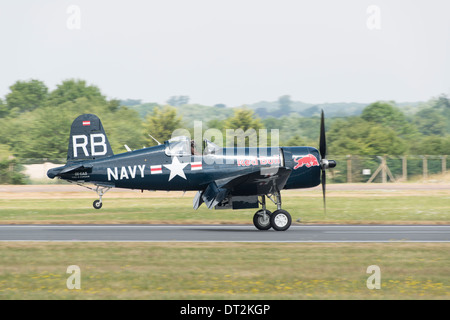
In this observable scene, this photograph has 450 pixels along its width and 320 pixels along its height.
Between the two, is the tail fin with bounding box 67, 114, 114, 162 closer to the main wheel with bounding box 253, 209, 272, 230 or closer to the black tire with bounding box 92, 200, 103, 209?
the black tire with bounding box 92, 200, 103, 209

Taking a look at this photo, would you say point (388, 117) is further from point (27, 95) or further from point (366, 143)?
point (27, 95)

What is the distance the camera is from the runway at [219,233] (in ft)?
62.4

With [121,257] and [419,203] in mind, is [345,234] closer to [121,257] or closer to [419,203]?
[121,257]

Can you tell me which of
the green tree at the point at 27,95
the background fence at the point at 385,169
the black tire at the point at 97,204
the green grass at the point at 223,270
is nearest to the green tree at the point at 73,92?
the green tree at the point at 27,95

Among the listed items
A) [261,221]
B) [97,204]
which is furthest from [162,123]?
[261,221]

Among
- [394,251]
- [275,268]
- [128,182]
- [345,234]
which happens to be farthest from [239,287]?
[128,182]

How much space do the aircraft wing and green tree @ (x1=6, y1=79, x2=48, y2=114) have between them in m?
93.3

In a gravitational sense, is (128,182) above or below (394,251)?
above

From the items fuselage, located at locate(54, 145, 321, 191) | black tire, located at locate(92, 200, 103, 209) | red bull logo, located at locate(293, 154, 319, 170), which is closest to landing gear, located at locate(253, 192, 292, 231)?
fuselage, located at locate(54, 145, 321, 191)

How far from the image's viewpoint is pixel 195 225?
24.0m

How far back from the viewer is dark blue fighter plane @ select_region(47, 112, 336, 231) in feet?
70.2

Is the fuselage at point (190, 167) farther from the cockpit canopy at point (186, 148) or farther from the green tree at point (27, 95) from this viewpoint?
the green tree at point (27, 95)

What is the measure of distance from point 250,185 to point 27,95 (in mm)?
97572

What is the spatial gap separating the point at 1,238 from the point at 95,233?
2908mm
